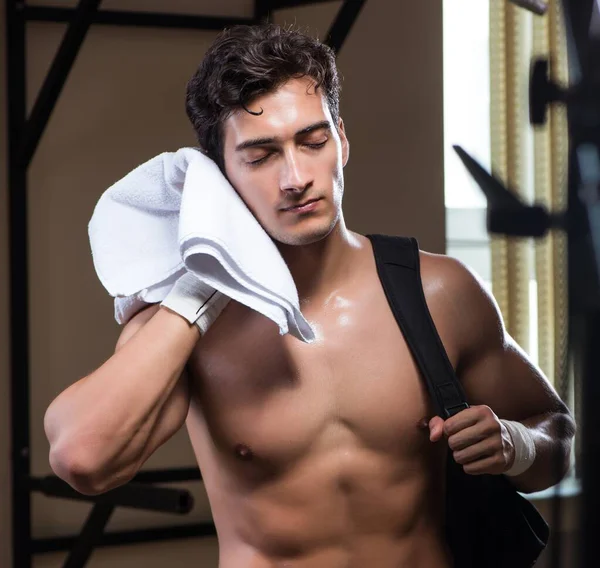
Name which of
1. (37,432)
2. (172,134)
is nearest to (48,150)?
(172,134)

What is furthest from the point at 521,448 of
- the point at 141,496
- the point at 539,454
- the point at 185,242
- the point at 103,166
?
the point at 103,166

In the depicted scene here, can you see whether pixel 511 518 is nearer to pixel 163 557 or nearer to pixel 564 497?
pixel 564 497

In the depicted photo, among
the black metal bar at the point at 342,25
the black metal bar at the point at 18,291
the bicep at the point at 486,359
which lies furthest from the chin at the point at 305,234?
the black metal bar at the point at 18,291

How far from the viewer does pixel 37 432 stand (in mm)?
2678

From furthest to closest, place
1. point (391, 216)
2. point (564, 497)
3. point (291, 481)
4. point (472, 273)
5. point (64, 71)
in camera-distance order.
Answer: point (391, 216) < point (64, 71) < point (472, 273) < point (291, 481) < point (564, 497)

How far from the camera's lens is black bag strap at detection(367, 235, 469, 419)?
3.86 feet

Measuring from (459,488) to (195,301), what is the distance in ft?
1.43

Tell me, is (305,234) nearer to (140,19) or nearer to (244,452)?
(244,452)

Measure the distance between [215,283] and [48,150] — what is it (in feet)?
5.46

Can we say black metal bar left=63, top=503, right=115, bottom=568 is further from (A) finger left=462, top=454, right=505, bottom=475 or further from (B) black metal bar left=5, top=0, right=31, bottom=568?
(A) finger left=462, top=454, right=505, bottom=475

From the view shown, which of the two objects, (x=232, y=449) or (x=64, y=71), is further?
(x=64, y=71)

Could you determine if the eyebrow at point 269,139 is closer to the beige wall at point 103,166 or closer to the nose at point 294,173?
the nose at point 294,173

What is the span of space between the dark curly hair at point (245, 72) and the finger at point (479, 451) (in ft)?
1.70

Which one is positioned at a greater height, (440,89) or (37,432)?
(440,89)
